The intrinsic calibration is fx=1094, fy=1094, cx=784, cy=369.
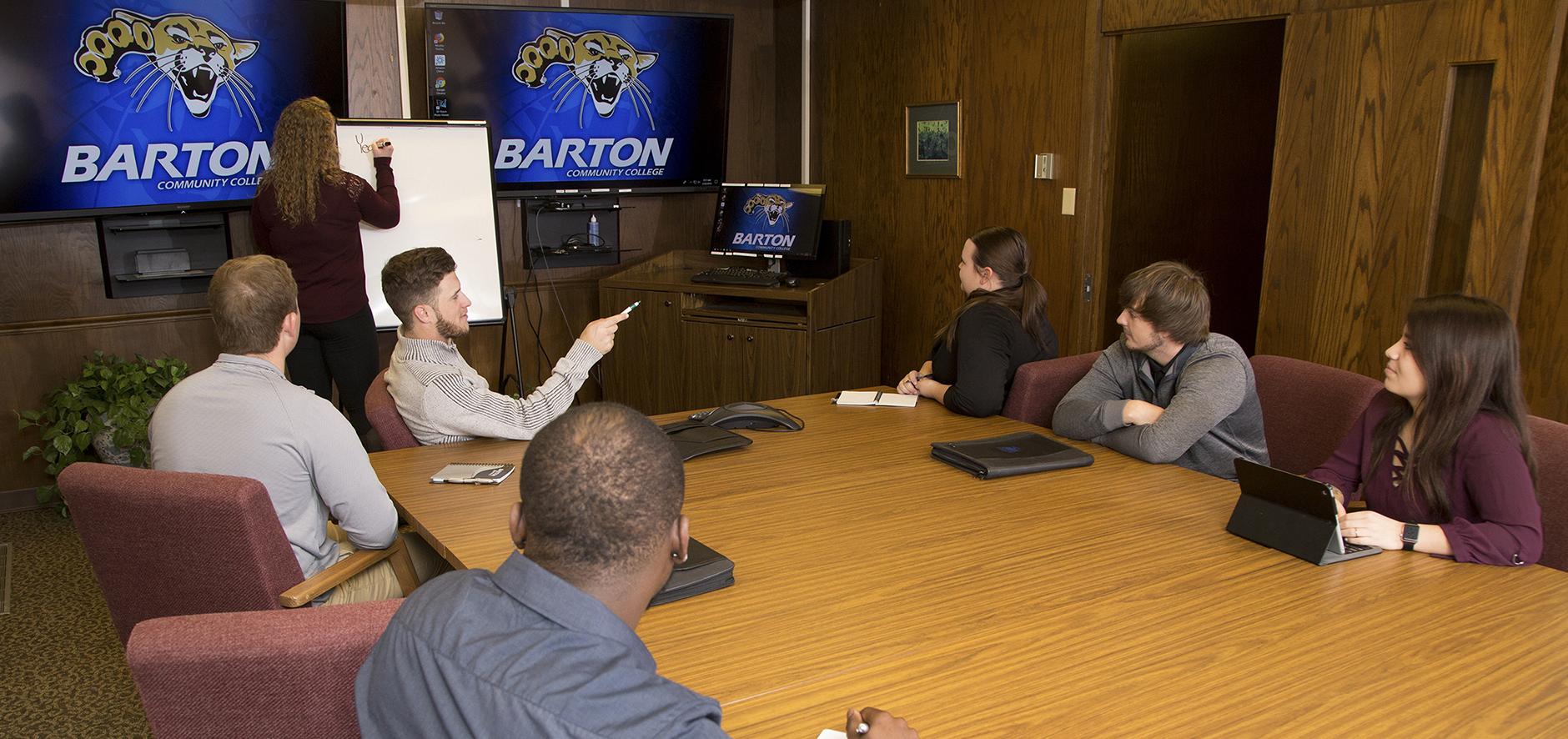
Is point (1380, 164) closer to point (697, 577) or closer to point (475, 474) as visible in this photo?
point (697, 577)

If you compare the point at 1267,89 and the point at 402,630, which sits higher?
the point at 1267,89

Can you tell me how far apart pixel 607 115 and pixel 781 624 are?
4205 millimetres

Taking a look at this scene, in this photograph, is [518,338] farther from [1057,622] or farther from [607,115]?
[1057,622]

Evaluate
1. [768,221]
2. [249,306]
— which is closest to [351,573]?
[249,306]

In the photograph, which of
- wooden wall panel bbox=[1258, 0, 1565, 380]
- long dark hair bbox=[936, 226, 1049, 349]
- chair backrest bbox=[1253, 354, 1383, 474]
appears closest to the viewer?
chair backrest bbox=[1253, 354, 1383, 474]

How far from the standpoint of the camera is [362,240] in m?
4.75

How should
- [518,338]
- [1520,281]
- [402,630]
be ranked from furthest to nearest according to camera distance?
[518,338] → [1520,281] → [402,630]

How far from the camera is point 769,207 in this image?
Answer: 18.4 feet

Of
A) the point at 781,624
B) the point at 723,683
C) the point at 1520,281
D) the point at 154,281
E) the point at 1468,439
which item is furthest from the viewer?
the point at 154,281

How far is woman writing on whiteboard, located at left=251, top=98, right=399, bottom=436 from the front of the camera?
4199 millimetres

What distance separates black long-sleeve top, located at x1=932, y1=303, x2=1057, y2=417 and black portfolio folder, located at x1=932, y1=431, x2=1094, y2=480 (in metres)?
0.37

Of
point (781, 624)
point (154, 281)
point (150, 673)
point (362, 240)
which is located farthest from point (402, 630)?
point (154, 281)

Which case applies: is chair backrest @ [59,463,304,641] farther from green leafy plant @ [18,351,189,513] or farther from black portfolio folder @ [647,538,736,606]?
green leafy plant @ [18,351,189,513]

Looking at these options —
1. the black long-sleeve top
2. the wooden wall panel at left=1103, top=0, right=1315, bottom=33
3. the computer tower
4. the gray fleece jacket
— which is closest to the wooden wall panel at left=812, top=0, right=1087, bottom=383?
the wooden wall panel at left=1103, top=0, right=1315, bottom=33
